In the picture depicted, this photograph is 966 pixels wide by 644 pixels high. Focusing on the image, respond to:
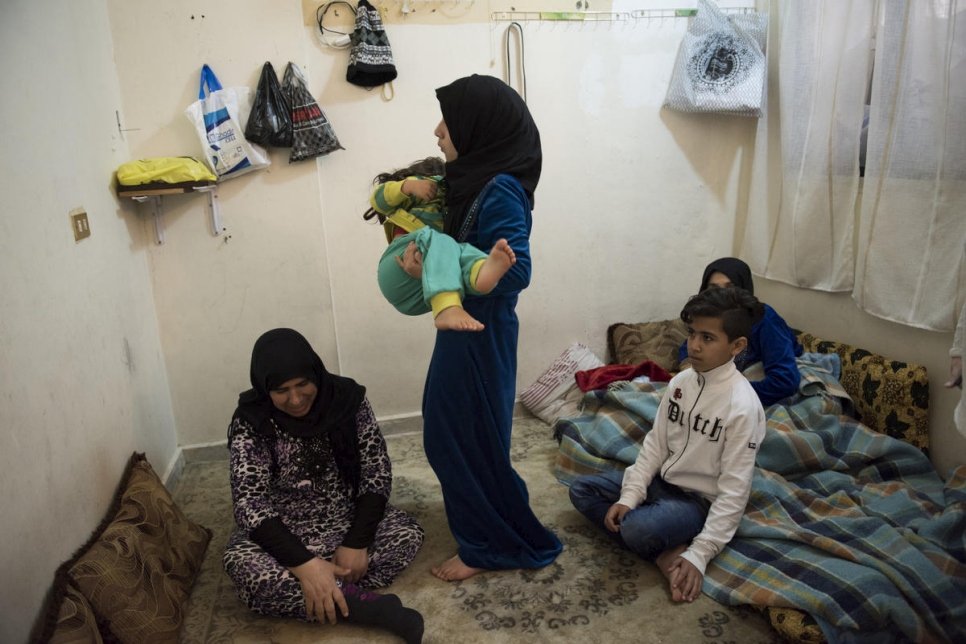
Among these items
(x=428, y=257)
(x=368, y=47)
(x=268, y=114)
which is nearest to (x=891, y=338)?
(x=428, y=257)

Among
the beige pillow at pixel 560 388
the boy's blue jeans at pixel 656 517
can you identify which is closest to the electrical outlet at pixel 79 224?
the boy's blue jeans at pixel 656 517

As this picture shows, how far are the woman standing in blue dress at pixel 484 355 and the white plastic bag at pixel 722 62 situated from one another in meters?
1.41

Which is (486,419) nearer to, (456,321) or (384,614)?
(456,321)

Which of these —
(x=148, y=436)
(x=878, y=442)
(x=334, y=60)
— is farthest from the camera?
(x=334, y=60)

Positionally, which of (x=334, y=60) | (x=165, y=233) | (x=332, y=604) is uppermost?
(x=334, y=60)

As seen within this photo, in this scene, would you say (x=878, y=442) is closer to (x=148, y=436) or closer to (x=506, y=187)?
(x=506, y=187)

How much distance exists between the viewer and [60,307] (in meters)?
1.66

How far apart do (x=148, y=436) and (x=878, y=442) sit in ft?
8.14

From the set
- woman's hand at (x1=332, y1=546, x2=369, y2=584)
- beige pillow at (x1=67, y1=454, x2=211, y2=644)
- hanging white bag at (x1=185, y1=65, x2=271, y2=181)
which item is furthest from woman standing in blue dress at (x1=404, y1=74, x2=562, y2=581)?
hanging white bag at (x1=185, y1=65, x2=271, y2=181)

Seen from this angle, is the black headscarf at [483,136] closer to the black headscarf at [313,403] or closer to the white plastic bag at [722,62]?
the black headscarf at [313,403]

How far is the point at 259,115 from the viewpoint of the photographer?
7.85ft

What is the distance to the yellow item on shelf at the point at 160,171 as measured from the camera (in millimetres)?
2244

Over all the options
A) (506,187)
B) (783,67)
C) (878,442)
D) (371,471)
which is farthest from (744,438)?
(783,67)

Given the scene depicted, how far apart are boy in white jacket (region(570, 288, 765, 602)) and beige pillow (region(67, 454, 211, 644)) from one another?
123 cm
